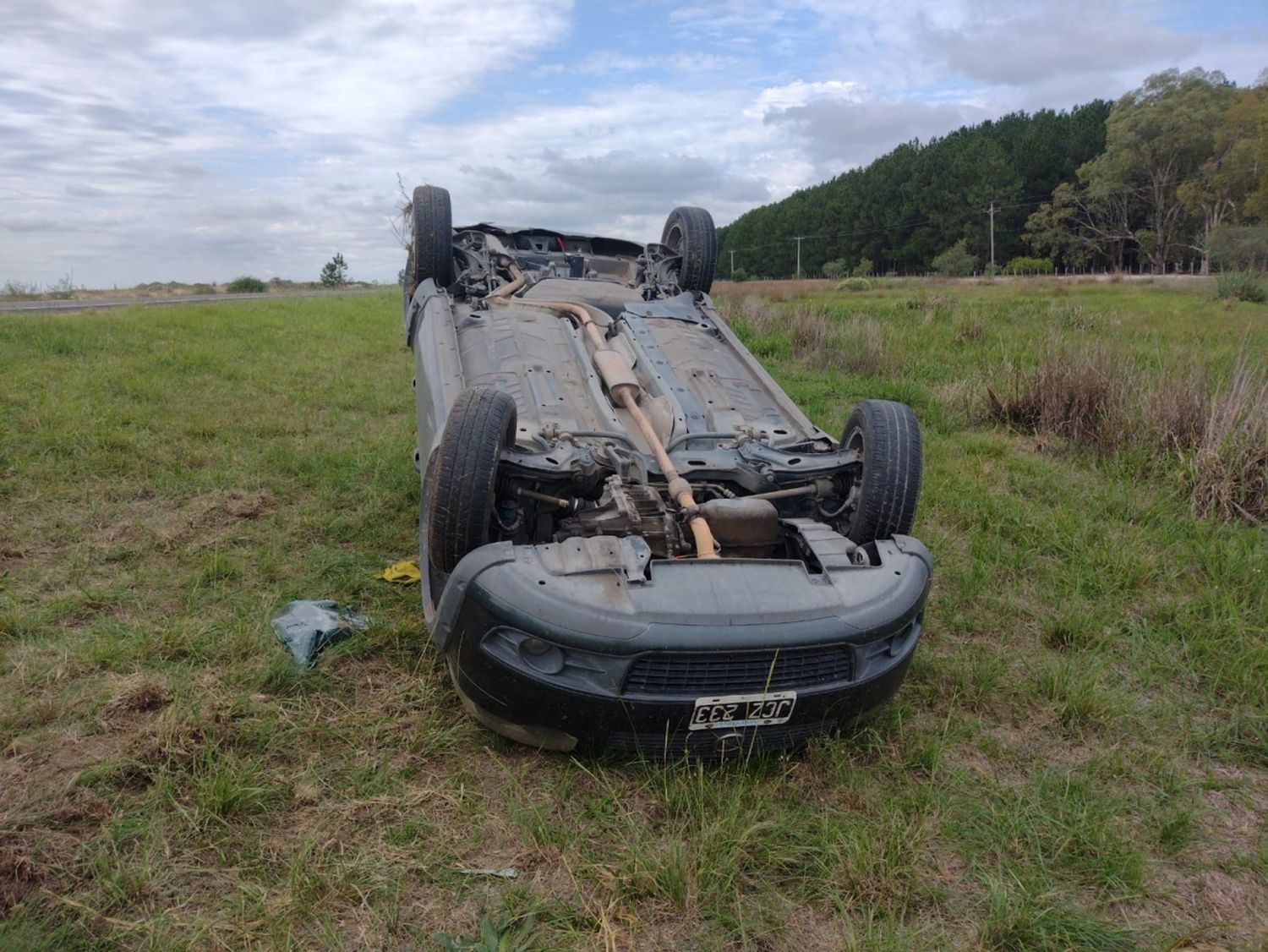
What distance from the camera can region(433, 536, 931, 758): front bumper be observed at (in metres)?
2.57

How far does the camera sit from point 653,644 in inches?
99.9

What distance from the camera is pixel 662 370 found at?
4695 mm

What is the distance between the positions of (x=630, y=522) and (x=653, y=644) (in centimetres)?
82

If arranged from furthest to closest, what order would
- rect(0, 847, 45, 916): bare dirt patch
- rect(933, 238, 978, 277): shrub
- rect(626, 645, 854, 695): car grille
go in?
rect(933, 238, 978, 277): shrub → rect(626, 645, 854, 695): car grille → rect(0, 847, 45, 916): bare dirt patch

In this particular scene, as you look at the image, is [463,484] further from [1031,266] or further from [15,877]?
[1031,266]

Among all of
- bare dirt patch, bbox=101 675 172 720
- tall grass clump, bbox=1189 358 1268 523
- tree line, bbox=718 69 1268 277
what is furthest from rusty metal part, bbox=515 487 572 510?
tree line, bbox=718 69 1268 277

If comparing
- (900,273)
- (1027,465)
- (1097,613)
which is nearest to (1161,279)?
(1027,465)

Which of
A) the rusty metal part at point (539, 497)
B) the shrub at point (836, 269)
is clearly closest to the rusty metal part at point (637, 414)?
the rusty metal part at point (539, 497)

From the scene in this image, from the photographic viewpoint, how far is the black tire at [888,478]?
350 cm

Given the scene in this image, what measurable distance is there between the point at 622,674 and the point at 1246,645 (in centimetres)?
301

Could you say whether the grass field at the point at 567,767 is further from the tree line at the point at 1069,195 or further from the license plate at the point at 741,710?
the tree line at the point at 1069,195

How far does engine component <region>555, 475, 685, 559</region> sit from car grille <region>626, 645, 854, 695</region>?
2.44 feet

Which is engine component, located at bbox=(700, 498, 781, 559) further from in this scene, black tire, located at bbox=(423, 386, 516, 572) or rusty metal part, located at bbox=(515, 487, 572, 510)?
black tire, located at bbox=(423, 386, 516, 572)

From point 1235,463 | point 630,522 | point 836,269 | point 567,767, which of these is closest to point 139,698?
point 567,767
